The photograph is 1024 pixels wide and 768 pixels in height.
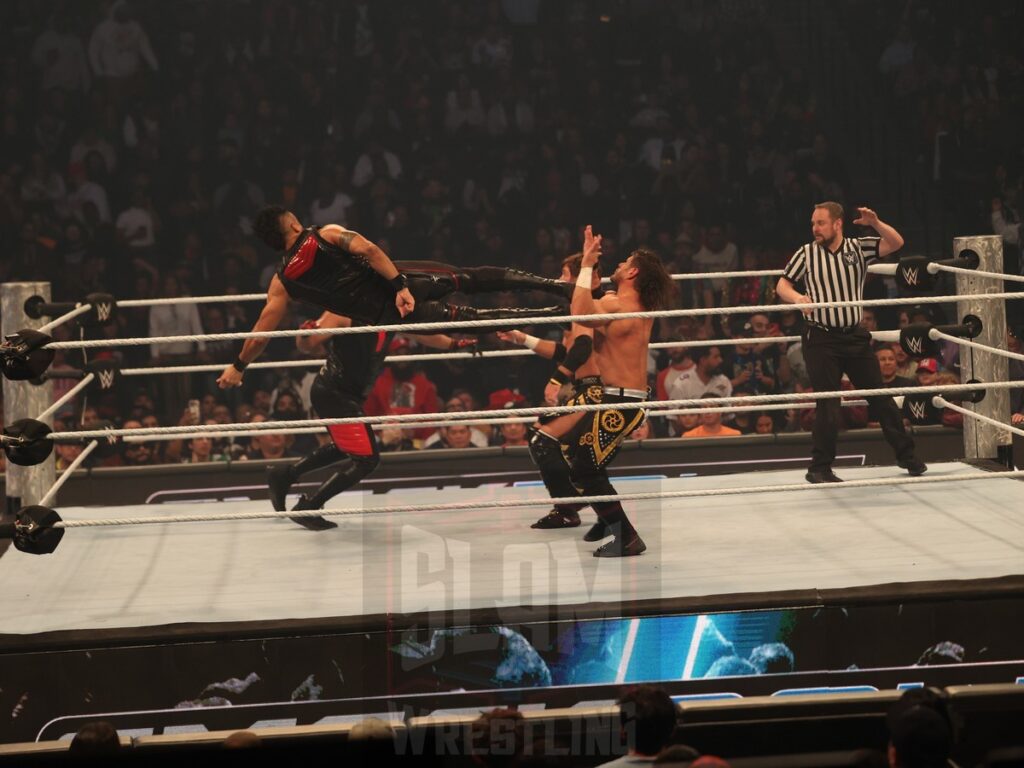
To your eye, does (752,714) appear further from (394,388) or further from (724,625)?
(394,388)

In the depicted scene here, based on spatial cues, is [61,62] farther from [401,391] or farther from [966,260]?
[966,260]

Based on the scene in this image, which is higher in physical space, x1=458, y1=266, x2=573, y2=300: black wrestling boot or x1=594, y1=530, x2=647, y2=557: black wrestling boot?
x1=458, y1=266, x2=573, y2=300: black wrestling boot

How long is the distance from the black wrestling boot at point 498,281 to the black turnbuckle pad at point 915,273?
141 cm

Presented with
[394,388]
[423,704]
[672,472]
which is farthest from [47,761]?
[394,388]

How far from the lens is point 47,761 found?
268 cm

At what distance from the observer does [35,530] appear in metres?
3.70

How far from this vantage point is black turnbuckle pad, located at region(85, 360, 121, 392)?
473cm

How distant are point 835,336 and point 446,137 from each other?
4566 mm

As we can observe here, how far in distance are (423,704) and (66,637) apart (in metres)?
1.03

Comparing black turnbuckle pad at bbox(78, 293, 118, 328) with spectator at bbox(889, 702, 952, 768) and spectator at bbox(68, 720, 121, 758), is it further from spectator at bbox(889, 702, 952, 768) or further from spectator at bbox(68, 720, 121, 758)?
spectator at bbox(889, 702, 952, 768)

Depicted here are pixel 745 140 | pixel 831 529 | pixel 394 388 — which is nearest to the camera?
pixel 831 529

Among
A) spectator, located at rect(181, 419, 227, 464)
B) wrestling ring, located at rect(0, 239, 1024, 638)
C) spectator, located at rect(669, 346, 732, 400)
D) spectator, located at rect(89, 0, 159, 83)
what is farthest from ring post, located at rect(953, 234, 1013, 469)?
spectator, located at rect(89, 0, 159, 83)

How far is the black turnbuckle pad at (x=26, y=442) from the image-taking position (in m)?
3.67

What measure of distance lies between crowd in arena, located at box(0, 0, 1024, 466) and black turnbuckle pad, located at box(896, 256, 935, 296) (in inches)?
106
